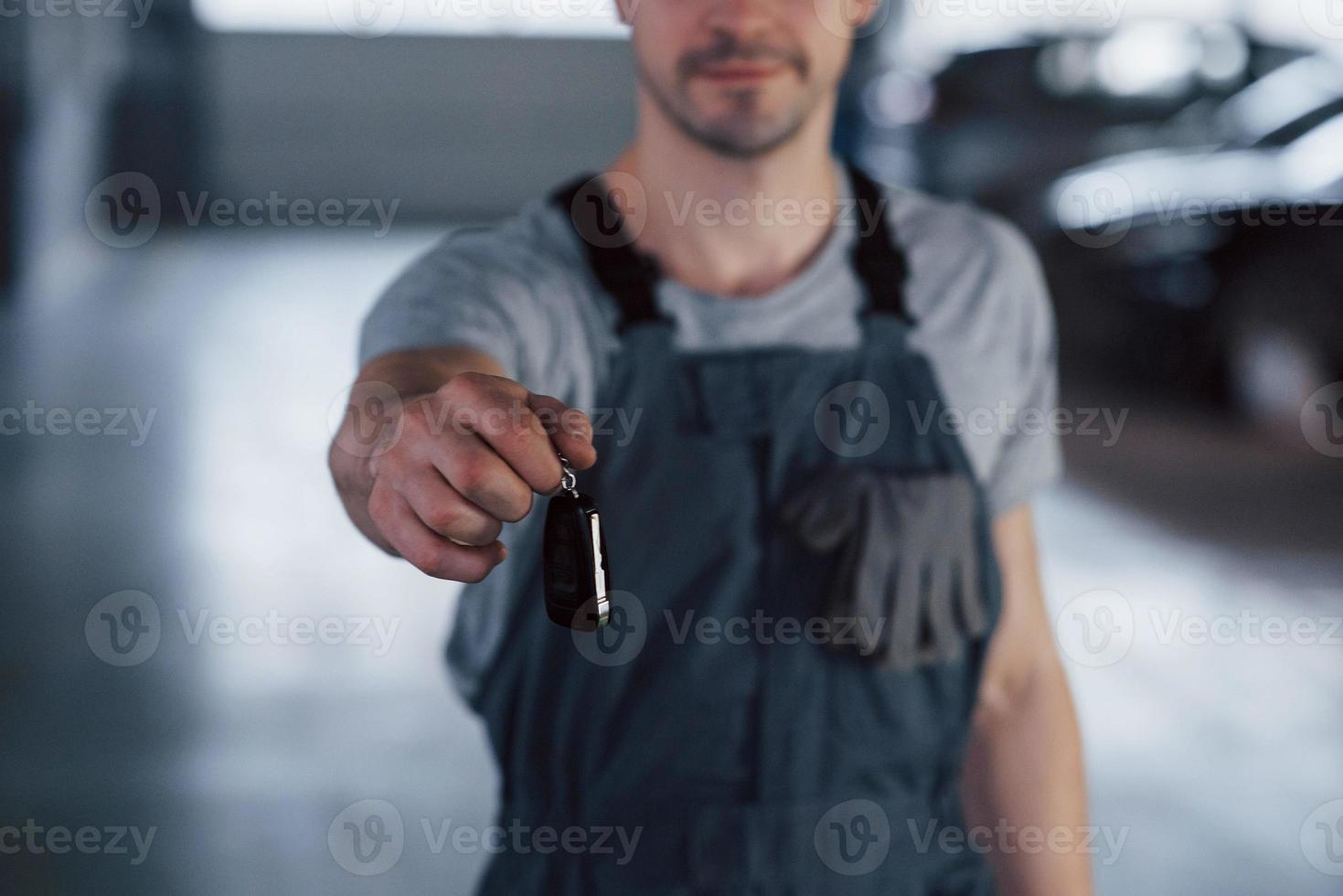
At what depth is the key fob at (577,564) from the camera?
485mm

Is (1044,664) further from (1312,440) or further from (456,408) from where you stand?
(1312,440)

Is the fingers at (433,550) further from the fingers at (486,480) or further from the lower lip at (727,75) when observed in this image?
the lower lip at (727,75)

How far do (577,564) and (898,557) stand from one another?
422 mm

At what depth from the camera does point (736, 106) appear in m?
0.81

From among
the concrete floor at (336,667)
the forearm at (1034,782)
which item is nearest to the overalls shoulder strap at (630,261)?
the forearm at (1034,782)

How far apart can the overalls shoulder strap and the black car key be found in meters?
0.31

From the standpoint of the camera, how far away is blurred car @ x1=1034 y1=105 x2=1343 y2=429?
2.54 metres

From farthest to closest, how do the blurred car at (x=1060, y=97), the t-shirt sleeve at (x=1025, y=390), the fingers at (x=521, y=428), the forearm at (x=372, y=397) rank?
1. the blurred car at (x=1060, y=97)
2. the t-shirt sleeve at (x=1025, y=390)
3. the forearm at (x=372, y=397)
4. the fingers at (x=521, y=428)

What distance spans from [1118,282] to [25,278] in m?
3.58

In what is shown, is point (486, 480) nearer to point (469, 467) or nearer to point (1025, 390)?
point (469, 467)

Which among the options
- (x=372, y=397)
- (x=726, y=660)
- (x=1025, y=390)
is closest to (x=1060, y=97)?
(x=1025, y=390)

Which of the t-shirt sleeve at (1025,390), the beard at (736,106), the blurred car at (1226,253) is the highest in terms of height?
the blurred car at (1226,253)

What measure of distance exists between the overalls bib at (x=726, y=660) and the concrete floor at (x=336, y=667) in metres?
0.73

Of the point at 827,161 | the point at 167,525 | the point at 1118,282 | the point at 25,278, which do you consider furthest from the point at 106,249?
the point at 827,161
